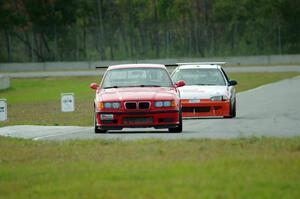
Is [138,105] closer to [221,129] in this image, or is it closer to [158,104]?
[158,104]

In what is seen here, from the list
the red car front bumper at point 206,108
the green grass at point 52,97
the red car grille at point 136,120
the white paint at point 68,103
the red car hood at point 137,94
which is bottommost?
the green grass at point 52,97

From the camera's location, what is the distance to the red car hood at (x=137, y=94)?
1989 cm

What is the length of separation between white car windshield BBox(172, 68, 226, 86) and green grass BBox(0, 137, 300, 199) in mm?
10818

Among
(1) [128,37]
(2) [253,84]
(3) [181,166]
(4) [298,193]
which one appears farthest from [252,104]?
(1) [128,37]

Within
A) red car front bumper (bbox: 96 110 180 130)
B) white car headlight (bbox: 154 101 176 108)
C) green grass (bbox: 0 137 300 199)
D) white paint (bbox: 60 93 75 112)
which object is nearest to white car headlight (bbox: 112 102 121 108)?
red car front bumper (bbox: 96 110 180 130)

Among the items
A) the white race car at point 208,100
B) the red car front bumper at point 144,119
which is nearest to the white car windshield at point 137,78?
the red car front bumper at point 144,119

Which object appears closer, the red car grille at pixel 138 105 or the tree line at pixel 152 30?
the red car grille at pixel 138 105

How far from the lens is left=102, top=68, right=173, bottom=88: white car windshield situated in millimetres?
21141

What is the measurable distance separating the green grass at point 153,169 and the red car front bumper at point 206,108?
29.9 ft

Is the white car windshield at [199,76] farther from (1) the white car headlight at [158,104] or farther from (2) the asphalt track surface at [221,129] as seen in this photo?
(1) the white car headlight at [158,104]

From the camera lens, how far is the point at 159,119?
19.8 meters

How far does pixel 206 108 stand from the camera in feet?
85.8

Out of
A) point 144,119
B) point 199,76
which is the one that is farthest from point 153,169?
point 199,76

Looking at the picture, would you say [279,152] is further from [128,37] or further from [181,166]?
[128,37]
